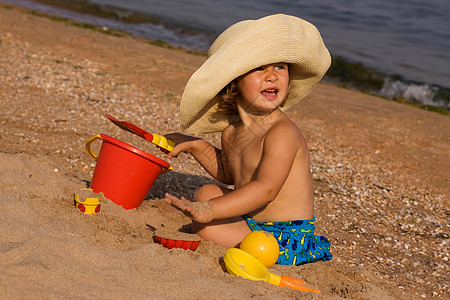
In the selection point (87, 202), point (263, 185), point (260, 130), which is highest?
point (260, 130)

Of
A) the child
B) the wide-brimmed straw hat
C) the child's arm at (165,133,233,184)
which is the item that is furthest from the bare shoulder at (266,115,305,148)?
the child's arm at (165,133,233,184)

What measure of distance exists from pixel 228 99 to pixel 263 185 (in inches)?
28.5

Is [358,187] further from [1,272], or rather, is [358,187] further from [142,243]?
[1,272]

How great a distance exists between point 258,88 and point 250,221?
2.97ft

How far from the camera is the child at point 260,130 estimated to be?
3.10 metres

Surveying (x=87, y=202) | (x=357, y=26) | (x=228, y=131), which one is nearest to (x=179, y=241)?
(x=87, y=202)

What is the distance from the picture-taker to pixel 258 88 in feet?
10.7

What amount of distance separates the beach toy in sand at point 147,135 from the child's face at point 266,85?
71 centimetres

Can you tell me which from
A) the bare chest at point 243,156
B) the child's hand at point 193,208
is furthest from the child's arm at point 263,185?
the bare chest at point 243,156

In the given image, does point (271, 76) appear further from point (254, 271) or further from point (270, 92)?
point (254, 271)

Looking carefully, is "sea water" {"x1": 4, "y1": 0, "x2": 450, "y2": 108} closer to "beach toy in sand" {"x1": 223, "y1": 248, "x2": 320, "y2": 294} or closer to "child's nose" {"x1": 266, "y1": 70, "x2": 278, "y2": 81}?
"child's nose" {"x1": 266, "y1": 70, "x2": 278, "y2": 81}

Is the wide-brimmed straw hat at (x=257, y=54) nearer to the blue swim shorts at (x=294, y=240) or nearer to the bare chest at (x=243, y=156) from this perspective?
the bare chest at (x=243, y=156)

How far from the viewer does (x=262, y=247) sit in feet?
10.1

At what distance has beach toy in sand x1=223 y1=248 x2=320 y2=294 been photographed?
112 inches
